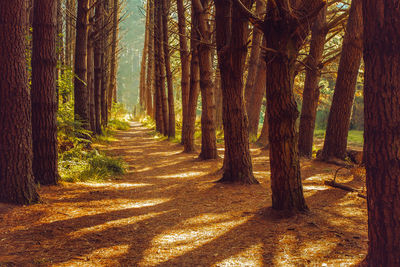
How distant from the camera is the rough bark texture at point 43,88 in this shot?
19.9ft

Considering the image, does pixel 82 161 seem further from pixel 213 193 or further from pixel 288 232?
pixel 288 232

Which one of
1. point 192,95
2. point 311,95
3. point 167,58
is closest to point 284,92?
point 311,95

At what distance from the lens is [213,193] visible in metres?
6.26

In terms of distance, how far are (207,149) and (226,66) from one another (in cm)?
406

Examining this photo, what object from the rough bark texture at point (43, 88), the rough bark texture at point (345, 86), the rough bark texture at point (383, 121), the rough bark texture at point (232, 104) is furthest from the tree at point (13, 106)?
the rough bark texture at point (345, 86)

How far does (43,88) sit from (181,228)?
12.7ft

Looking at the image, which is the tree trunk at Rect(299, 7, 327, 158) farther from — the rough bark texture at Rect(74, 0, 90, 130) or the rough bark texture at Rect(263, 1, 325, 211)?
the rough bark texture at Rect(74, 0, 90, 130)

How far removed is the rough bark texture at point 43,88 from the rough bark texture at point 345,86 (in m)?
7.12

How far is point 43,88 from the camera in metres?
6.09

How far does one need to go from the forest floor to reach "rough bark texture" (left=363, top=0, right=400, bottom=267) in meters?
0.58

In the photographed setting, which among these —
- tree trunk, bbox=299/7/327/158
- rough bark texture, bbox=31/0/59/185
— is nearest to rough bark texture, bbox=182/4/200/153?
tree trunk, bbox=299/7/327/158

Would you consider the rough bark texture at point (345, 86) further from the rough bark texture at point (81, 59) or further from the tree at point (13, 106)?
the rough bark texture at point (81, 59)

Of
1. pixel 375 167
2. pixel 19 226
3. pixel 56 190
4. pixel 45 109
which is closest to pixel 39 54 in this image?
pixel 45 109

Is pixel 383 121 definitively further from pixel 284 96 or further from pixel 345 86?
pixel 345 86
